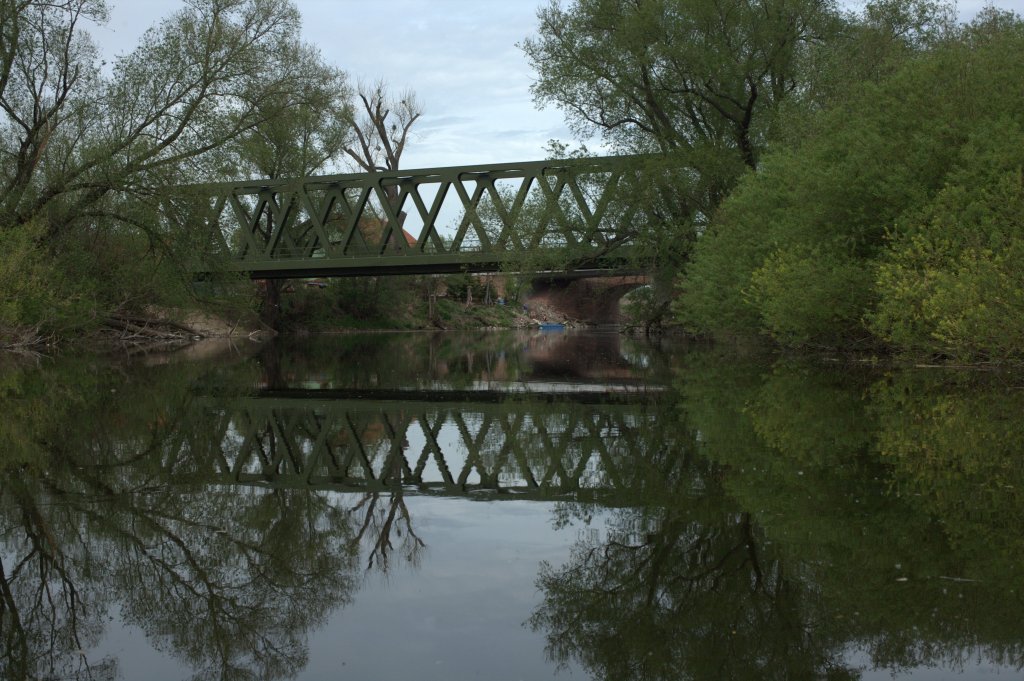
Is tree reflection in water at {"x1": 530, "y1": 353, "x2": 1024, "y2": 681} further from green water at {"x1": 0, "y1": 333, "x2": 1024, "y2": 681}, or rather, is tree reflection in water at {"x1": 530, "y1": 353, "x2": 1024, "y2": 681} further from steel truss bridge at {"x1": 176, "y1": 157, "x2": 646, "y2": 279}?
steel truss bridge at {"x1": 176, "y1": 157, "x2": 646, "y2": 279}

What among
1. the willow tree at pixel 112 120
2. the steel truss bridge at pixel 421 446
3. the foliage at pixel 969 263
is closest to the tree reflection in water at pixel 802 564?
the steel truss bridge at pixel 421 446

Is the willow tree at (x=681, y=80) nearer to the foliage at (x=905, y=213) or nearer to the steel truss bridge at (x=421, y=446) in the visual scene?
the foliage at (x=905, y=213)

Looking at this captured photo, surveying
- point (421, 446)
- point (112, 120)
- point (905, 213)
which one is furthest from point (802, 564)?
point (112, 120)

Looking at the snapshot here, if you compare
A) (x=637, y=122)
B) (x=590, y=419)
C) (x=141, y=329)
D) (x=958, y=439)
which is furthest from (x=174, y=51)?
(x=958, y=439)

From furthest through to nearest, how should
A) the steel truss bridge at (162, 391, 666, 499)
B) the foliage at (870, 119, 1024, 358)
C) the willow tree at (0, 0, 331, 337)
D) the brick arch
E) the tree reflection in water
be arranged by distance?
the brick arch, the willow tree at (0, 0, 331, 337), the foliage at (870, 119, 1024, 358), the steel truss bridge at (162, 391, 666, 499), the tree reflection in water

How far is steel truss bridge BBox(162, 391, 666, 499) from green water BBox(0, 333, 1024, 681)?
0.06 m

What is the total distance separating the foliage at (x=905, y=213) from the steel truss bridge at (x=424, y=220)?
1215 cm

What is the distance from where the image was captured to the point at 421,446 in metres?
10.6

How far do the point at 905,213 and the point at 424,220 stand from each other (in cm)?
2749

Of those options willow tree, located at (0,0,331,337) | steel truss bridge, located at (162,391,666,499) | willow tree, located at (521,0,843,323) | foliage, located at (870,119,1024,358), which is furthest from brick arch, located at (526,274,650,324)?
steel truss bridge, located at (162,391,666,499)

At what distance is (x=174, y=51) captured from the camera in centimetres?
3058

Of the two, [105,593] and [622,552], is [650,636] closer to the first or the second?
[622,552]

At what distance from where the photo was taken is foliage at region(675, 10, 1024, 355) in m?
17.2

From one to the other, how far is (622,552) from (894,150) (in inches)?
652
